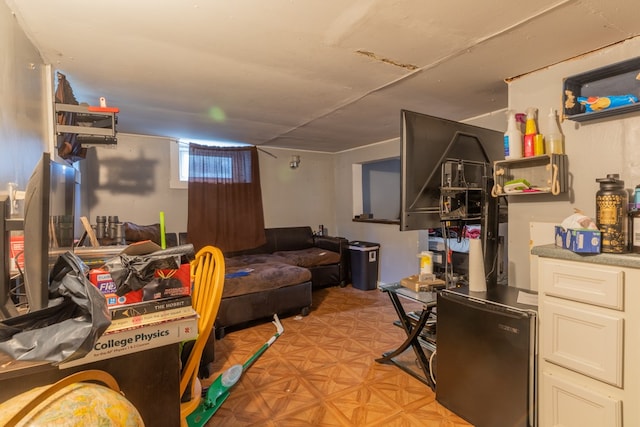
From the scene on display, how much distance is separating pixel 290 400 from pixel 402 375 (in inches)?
32.5

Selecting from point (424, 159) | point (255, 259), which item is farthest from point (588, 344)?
point (255, 259)

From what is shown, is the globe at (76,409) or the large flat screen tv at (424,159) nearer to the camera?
the globe at (76,409)

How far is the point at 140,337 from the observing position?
1.09 m

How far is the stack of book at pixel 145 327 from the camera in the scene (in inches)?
40.3

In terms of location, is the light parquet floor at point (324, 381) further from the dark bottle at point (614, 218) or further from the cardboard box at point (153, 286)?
the dark bottle at point (614, 218)

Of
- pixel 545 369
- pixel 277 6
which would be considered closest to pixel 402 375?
pixel 545 369

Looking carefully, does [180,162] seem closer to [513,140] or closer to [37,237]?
[37,237]

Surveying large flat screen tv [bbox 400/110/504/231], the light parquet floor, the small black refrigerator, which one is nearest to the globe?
the light parquet floor

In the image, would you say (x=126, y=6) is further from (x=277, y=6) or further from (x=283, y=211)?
(x=283, y=211)

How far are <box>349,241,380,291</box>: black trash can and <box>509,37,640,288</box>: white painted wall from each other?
7.87 ft

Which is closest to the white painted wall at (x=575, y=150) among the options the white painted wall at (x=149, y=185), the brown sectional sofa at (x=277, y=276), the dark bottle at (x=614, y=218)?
the dark bottle at (x=614, y=218)

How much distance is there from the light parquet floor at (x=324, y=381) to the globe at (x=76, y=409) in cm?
118

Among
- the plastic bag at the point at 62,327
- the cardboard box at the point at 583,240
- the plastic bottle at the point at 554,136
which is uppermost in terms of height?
the plastic bottle at the point at 554,136

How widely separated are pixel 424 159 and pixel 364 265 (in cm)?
293
